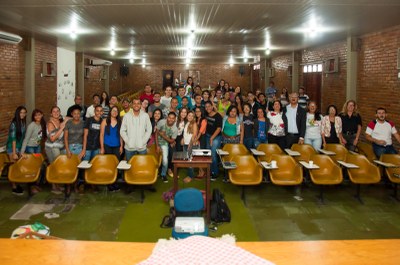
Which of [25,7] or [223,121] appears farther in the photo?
[223,121]

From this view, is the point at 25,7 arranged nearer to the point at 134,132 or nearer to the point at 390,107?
the point at 134,132

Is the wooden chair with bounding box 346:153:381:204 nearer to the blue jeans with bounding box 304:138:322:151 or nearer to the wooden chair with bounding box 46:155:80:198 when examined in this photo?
the blue jeans with bounding box 304:138:322:151

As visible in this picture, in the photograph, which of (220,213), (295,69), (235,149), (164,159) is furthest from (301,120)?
(295,69)

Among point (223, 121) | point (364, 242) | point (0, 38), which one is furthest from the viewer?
point (223, 121)

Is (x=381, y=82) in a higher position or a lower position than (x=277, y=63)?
lower

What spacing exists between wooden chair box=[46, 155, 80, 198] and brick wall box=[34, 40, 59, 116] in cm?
500

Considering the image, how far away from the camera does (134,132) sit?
7.65 m

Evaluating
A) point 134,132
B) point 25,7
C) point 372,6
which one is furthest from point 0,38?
point 372,6

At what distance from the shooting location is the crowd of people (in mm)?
7680

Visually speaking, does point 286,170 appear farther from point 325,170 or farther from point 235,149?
point 235,149

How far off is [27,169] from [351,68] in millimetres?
9180

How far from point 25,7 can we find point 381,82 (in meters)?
8.65

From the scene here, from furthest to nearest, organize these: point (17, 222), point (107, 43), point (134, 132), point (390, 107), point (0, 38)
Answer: point (107, 43)
point (390, 107)
point (0, 38)
point (134, 132)
point (17, 222)

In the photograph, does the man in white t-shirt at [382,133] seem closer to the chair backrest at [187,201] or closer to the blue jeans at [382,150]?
the blue jeans at [382,150]
